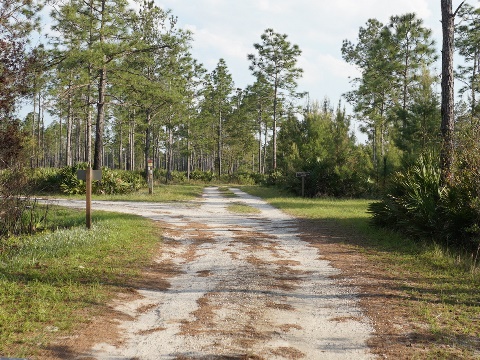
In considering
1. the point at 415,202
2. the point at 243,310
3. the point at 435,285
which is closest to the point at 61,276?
the point at 243,310

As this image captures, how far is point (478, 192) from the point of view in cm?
760

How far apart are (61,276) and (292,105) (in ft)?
118

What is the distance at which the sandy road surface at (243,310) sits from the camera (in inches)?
155

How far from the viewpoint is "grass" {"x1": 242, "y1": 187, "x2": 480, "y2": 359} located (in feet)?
13.6

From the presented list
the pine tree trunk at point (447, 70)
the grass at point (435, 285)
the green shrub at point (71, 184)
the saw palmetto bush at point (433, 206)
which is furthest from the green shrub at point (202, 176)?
the pine tree trunk at point (447, 70)

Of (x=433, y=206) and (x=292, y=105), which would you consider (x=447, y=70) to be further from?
(x=292, y=105)

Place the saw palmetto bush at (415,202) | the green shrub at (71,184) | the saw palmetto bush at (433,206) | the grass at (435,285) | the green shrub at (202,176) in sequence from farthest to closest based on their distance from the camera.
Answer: the green shrub at (202,176) < the green shrub at (71,184) < the saw palmetto bush at (415,202) < the saw palmetto bush at (433,206) < the grass at (435,285)

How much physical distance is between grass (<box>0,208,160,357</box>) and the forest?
2434mm

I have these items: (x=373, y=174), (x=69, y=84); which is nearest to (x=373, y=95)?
(x=373, y=174)

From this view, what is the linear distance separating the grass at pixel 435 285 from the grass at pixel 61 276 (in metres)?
3.77

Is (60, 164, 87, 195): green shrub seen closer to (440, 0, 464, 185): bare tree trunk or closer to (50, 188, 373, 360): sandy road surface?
(50, 188, 373, 360): sandy road surface

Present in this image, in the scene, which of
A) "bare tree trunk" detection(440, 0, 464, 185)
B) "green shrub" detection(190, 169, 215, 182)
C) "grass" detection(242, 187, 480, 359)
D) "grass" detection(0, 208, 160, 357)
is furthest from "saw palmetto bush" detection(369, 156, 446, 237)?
"green shrub" detection(190, 169, 215, 182)

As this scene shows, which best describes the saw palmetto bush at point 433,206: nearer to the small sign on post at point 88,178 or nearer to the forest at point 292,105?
the forest at point 292,105

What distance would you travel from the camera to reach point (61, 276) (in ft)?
20.2
